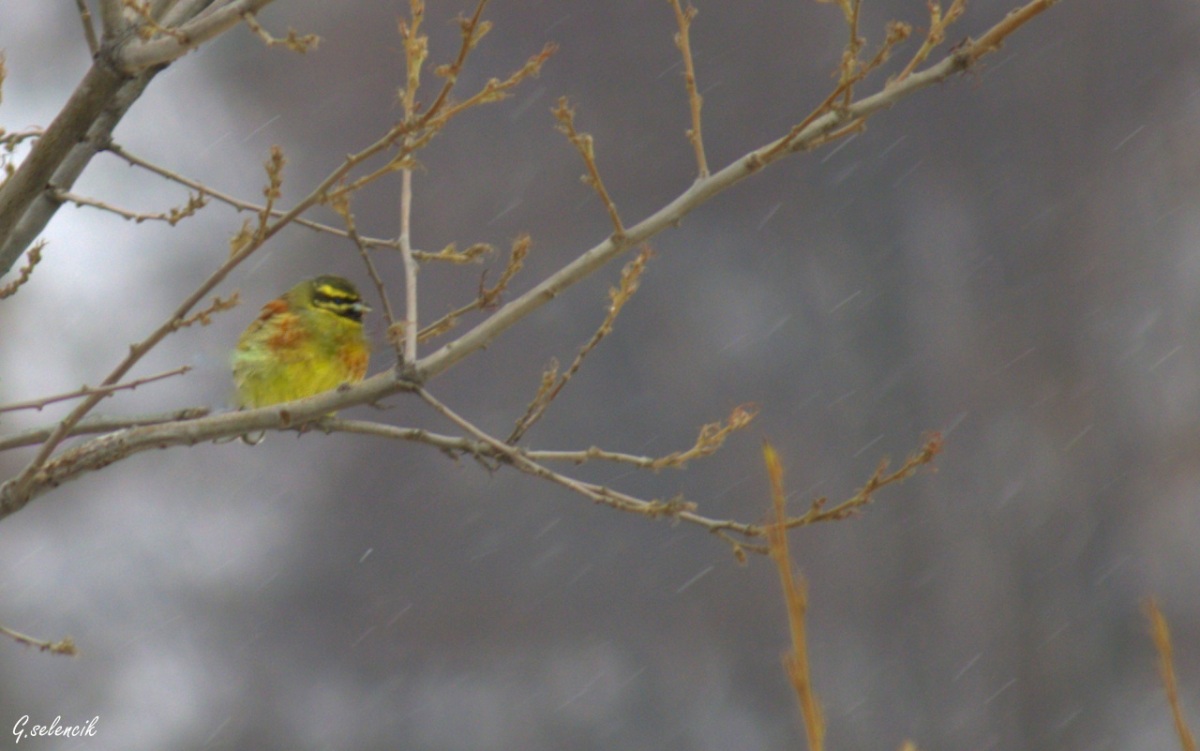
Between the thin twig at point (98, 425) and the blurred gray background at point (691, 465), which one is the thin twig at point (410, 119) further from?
the blurred gray background at point (691, 465)

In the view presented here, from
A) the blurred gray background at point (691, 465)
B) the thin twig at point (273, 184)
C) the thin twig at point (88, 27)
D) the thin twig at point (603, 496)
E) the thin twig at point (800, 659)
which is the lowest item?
the thin twig at point (800, 659)

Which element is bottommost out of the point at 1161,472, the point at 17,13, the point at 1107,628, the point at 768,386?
the point at 1107,628

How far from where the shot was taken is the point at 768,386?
55.4 feet

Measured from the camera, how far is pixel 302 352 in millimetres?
4773

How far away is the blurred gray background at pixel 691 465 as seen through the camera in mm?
14297

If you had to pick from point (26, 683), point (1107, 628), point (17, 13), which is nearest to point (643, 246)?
point (26, 683)

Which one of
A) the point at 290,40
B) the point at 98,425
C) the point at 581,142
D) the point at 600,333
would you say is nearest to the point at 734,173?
the point at 581,142

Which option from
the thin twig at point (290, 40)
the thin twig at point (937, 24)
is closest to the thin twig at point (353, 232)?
the thin twig at point (290, 40)

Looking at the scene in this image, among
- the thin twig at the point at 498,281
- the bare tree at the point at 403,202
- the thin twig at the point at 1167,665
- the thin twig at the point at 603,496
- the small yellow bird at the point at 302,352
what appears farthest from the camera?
the small yellow bird at the point at 302,352

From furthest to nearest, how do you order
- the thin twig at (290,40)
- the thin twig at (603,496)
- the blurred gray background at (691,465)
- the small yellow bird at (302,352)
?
the blurred gray background at (691,465)
the small yellow bird at (302,352)
the thin twig at (603,496)
the thin twig at (290,40)

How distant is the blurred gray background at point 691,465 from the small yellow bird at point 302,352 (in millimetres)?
7505

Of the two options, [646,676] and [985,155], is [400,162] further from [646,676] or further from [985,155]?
[985,155]

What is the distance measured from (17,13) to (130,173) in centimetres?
354

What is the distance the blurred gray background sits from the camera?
14297mm
